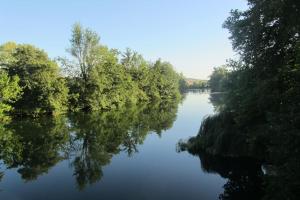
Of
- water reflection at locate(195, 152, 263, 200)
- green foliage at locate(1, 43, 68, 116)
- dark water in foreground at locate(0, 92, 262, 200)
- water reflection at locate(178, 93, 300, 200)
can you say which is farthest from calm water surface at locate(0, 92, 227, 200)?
green foliage at locate(1, 43, 68, 116)

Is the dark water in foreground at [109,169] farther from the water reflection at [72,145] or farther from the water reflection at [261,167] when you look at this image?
the water reflection at [261,167]

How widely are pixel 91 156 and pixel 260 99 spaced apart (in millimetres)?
14365

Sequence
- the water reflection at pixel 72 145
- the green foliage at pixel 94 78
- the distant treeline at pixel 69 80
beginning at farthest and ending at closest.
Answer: the green foliage at pixel 94 78 < the distant treeline at pixel 69 80 < the water reflection at pixel 72 145

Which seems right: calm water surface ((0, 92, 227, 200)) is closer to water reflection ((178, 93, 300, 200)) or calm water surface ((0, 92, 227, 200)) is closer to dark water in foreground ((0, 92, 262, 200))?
dark water in foreground ((0, 92, 262, 200))

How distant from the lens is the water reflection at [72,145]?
19.9 m

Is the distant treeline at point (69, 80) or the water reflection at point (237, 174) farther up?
the distant treeline at point (69, 80)

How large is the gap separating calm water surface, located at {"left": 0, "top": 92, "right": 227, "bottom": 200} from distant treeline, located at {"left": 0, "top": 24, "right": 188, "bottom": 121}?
1073 cm

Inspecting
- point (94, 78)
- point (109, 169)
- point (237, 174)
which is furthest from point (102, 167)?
point (94, 78)

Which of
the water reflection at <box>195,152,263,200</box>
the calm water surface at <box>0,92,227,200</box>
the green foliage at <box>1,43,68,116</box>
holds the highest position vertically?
the green foliage at <box>1,43,68,116</box>

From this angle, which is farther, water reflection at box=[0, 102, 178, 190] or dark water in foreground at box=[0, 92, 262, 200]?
water reflection at box=[0, 102, 178, 190]

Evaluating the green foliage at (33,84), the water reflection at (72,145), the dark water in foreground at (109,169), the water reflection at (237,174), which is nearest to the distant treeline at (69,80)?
the green foliage at (33,84)

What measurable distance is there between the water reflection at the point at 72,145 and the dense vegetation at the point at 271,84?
390 inches

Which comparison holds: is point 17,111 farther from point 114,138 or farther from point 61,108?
point 114,138

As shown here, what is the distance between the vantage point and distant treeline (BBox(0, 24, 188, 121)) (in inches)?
1976
